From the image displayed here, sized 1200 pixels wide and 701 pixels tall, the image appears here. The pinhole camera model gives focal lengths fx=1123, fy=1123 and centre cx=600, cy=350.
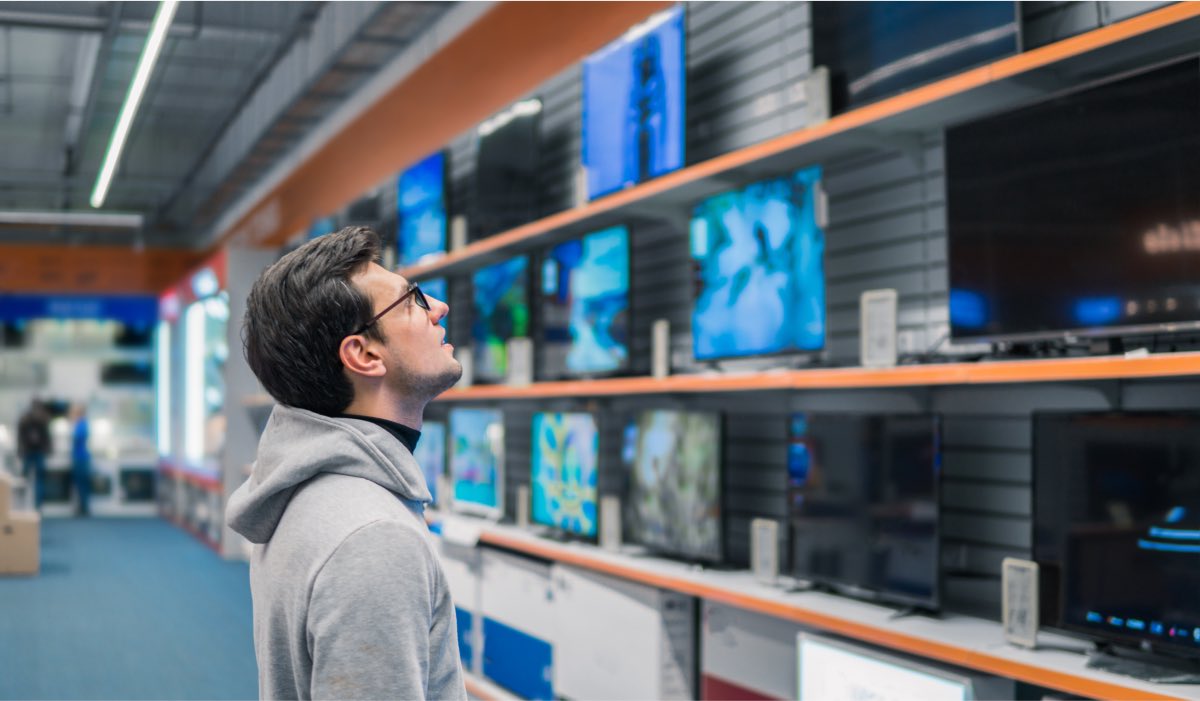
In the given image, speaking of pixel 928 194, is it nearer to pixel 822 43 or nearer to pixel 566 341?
pixel 822 43

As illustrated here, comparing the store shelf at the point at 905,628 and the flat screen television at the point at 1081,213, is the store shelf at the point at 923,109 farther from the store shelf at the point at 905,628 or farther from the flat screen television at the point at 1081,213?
the store shelf at the point at 905,628

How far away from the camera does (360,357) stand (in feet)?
4.45

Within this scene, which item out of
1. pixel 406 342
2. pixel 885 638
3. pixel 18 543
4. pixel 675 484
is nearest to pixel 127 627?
pixel 18 543

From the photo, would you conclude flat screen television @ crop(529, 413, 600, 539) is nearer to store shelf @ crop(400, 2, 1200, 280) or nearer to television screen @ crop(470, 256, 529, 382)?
television screen @ crop(470, 256, 529, 382)

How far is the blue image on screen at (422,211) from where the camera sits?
5852 millimetres

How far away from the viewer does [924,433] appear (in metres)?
2.78

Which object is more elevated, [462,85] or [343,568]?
[462,85]

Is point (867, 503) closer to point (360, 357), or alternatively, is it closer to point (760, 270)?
point (760, 270)

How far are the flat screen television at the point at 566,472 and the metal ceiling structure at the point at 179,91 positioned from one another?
3.07 metres

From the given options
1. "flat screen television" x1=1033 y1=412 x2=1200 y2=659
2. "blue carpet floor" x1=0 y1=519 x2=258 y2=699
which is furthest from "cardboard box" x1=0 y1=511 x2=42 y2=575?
"flat screen television" x1=1033 y1=412 x2=1200 y2=659

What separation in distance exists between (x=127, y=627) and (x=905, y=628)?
19.1ft

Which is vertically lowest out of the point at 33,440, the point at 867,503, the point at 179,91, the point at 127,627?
the point at 127,627

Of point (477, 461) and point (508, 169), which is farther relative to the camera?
point (477, 461)

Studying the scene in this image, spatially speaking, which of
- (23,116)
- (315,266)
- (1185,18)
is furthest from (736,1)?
(23,116)
